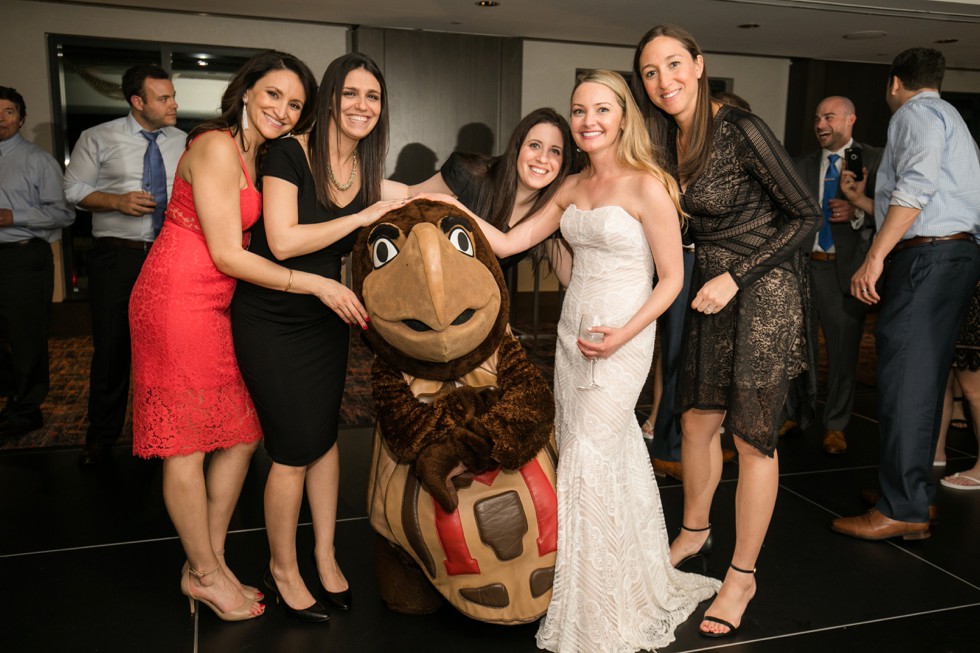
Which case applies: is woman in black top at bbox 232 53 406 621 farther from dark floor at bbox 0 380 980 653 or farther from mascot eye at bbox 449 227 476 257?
dark floor at bbox 0 380 980 653

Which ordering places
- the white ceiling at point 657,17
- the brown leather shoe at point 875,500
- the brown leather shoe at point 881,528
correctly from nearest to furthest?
the brown leather shoe at point 881,528 → the brown leather shoe at point 875,500 → the white ceiling at point 657,17

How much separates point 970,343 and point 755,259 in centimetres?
196

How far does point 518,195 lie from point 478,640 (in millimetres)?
1416

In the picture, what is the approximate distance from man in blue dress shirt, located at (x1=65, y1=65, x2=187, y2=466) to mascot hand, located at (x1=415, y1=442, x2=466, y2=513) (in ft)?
7.29

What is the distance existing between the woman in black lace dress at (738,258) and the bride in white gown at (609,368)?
14 cm

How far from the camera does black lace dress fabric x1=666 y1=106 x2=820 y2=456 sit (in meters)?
2.26

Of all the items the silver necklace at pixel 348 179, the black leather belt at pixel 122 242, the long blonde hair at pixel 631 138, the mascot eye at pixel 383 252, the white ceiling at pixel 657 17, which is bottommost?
the black leather belt at pixel 122 242

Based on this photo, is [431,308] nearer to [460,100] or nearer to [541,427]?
[541,427]

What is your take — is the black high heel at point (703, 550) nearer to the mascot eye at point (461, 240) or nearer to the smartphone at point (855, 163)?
the mascot eye at point (461, 240)

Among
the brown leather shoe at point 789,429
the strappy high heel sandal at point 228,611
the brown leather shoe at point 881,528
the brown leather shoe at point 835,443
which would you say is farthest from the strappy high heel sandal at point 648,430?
the strappy high heel sandal at point 228,611

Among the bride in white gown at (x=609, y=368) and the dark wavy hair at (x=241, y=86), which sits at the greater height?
the dark wavy hair at (x=241, y=86)

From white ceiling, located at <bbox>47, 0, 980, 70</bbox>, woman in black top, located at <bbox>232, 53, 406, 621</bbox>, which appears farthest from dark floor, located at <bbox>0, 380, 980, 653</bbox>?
white ceiling, located at <bbox>47, 0, 980, 70</bbox>

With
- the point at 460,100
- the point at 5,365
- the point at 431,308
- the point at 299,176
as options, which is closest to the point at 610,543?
the point at 431,308

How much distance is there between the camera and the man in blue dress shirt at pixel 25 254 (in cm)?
409
